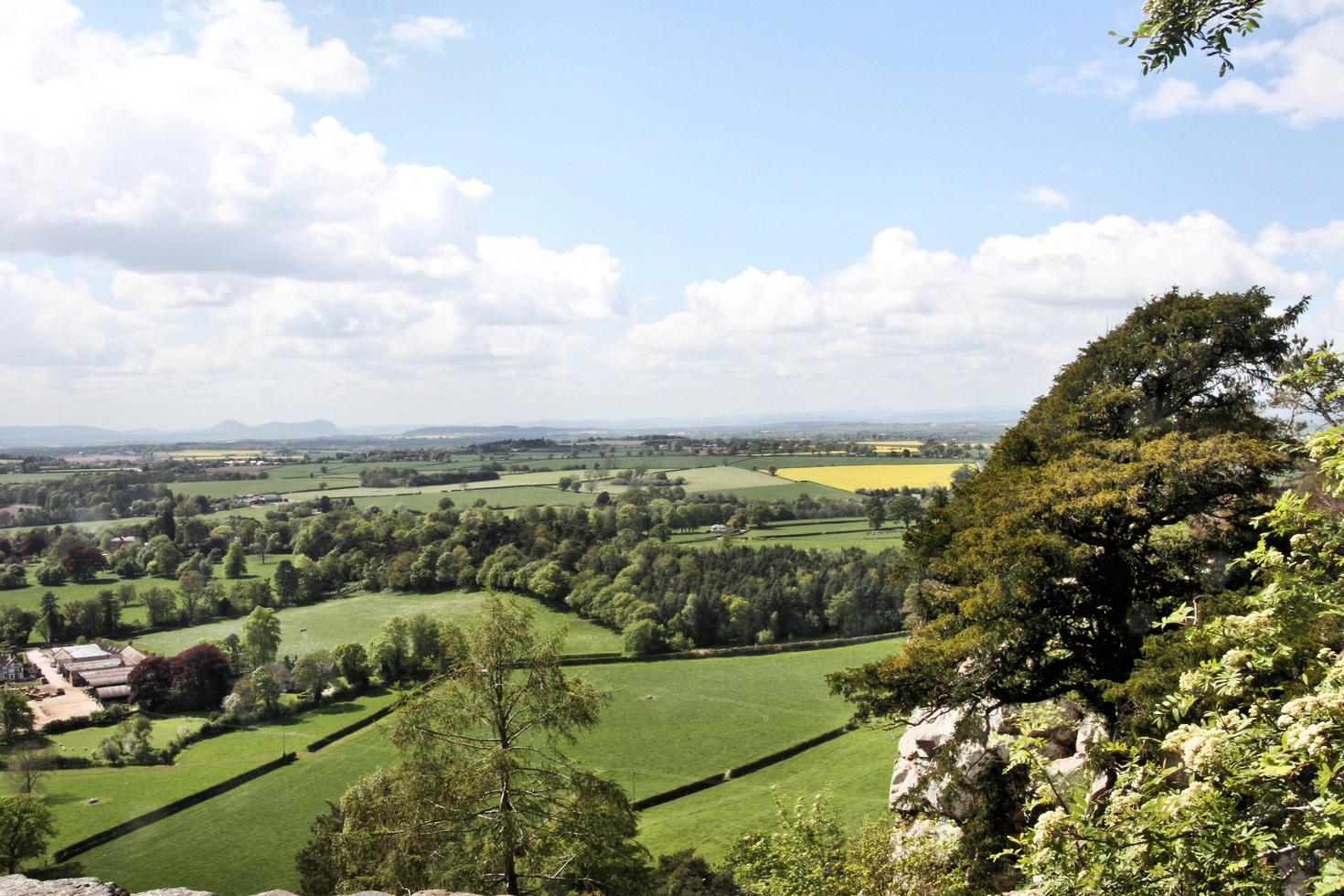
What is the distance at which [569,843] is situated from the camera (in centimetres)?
1380

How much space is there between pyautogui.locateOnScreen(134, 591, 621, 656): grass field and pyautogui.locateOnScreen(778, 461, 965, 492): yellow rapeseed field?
5474 centimetres

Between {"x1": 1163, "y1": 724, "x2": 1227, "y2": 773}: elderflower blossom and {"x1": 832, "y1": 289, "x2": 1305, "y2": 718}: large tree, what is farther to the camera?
{"x1": 832, "y1": 289, "x2": 1305, "y2": 718}: large tree

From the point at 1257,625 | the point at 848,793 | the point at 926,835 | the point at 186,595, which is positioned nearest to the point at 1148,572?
the point at 926,835

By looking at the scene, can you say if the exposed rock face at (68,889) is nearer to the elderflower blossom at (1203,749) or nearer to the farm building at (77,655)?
the elderflower blossom at (1203,749)

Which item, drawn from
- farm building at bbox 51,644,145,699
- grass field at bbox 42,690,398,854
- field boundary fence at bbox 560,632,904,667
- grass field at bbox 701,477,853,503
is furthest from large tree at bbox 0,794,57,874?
grass field at bbox 701,477,853,503

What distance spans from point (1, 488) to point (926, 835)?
5534 inches

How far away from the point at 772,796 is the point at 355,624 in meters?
53.0

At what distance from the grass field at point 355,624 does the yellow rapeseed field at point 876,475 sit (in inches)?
2155

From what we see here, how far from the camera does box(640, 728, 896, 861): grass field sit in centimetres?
3172

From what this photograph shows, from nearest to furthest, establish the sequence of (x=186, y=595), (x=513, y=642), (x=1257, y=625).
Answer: (x=1257, y=625) < (x=513, y=642) < (x=186, y=595)

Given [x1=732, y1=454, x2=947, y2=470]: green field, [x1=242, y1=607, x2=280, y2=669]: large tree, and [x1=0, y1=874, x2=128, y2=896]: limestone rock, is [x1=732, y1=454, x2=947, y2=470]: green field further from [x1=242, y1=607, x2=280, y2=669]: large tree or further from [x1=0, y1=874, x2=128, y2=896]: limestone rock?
[x1=0, y1=874, x2=128, y2=896]: limestone rock

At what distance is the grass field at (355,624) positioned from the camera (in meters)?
66.2

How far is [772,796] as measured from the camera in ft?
103

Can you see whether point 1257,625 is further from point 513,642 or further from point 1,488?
point 1,488
